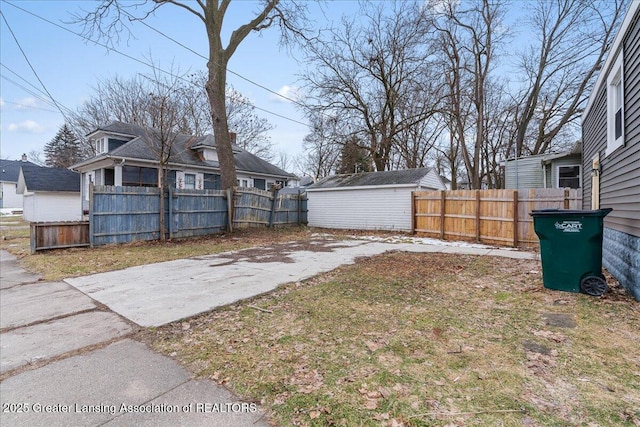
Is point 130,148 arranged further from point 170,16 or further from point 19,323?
point 19,323

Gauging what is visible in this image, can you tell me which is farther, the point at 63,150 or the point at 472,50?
the point at 63,150

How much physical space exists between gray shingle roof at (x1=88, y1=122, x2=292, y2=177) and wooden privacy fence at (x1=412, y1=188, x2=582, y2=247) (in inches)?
398

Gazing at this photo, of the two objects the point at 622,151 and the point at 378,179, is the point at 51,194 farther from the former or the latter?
the point at 622,151

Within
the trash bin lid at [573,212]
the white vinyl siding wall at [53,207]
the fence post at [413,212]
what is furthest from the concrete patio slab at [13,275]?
the white vinyl siding wall at [53,207]

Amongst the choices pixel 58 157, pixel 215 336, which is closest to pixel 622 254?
pixel 215 336

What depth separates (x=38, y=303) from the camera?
420cm

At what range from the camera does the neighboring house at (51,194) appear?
1961 centimetres

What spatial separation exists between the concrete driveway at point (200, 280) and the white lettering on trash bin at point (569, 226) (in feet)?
12.0

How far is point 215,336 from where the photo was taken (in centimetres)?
309

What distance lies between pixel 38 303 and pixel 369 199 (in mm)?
12147

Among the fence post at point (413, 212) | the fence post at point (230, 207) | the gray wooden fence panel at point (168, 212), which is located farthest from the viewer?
the fence post at point (413, 212)

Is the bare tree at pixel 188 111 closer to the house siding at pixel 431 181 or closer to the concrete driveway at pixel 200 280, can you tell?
the concrete driveway at pixel 200 280

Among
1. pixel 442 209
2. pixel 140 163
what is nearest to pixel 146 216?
pixel 140 163

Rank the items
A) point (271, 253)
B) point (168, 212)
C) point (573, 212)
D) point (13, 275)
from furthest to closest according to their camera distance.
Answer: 1. point (168, 212)
2. point (271, 253)
3. point (13, 275)
4. point (573, 212)
